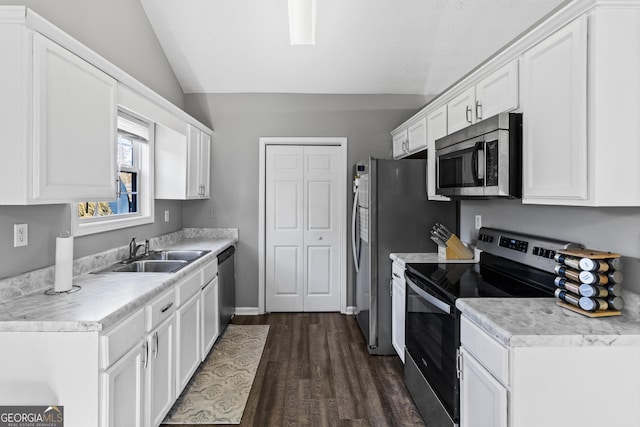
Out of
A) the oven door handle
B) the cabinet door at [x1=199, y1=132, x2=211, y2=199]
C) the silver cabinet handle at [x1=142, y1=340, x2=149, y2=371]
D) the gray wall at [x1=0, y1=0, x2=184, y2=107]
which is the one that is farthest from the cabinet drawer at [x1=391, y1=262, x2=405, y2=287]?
the gray wall at [x1=0, y1=0, x2=184, y2=107]

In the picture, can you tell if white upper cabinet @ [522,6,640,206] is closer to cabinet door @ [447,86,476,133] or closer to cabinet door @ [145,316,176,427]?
cabinet door @ [447,86,476,133]

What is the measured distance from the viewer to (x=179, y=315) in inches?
91.3

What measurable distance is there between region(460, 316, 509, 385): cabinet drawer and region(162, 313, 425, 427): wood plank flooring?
3.01 feet

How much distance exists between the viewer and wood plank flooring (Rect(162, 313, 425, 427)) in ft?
7.41

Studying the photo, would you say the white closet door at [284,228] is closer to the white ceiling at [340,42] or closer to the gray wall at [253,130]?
the gray wall at [253,130]

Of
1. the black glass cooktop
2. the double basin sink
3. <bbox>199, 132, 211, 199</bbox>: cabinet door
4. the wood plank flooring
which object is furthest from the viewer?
<bbox>199, 132, 211, 199</bbox>: cabinet door

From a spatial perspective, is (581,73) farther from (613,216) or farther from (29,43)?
(29,43)

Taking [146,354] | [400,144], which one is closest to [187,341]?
[146,354]

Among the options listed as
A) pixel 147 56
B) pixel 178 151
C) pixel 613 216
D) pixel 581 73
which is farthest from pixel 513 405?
pixel 147 56

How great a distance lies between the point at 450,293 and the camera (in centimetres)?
181

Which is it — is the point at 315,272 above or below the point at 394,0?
below

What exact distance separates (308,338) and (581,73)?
3006 millimetres

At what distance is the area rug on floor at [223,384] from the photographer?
89.8 inches

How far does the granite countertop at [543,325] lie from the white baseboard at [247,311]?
3.01 m
